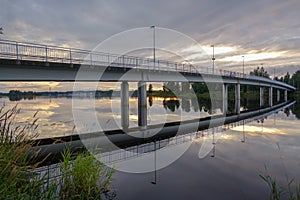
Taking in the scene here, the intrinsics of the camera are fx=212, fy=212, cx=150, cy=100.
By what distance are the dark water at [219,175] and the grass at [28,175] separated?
4.07 feet

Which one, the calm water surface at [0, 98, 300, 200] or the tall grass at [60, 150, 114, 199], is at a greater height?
the tall grass at [60, 150, 114, 199]

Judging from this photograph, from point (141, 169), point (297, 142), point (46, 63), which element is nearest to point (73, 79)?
point (46, 63)

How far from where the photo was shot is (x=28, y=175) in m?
4.64

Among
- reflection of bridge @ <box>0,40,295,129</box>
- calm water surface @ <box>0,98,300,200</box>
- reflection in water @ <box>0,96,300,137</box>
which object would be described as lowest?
calm water surface @ <box>0,98,300,200</box>

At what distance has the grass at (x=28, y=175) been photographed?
11.5ft

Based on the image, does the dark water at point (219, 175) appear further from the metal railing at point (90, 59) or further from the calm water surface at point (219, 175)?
the metal railing at point (90, 59)

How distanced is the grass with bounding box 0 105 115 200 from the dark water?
124 centimetres

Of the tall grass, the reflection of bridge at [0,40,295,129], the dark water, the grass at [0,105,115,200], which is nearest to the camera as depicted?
the grass at [0,105,115,200]

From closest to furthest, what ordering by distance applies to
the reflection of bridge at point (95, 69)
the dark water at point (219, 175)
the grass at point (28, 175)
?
the grass at point (28, 175)
the dark water at point (219, 175)
the reflection of bridge at point (95, 69)

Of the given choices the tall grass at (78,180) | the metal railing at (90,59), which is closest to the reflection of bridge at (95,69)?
the metal railing at (90,59)

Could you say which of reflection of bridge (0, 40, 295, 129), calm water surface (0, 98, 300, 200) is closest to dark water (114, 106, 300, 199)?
calm water surface (0, 98, 300, 200)

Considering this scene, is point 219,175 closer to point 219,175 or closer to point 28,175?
point 219,175

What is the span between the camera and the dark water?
6.57 m

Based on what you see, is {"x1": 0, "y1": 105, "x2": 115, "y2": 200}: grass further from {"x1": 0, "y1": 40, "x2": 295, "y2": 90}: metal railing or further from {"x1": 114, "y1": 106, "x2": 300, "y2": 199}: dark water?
{"x1": 0, "y1": 40, "x2": 295, "y2": 90}: metal railing
